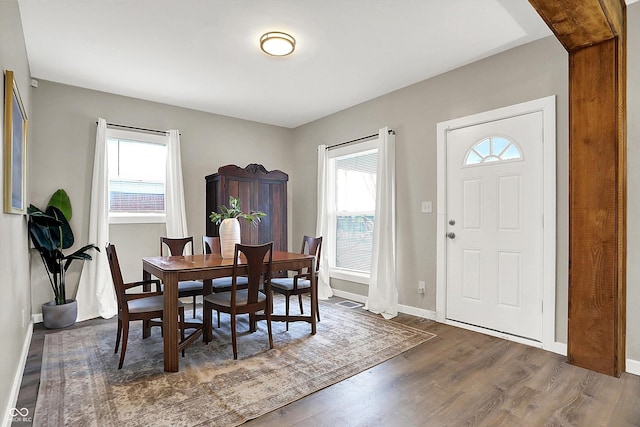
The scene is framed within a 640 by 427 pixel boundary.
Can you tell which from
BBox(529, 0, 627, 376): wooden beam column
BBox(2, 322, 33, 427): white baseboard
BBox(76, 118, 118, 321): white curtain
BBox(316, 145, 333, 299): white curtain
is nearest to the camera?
BBox(2, 322, 33, 427): white baseboard

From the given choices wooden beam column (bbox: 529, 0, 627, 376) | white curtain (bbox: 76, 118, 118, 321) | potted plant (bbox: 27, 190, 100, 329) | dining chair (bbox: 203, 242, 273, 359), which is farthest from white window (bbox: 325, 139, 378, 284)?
potted plant (bbox: 27, 190, 100, 329)

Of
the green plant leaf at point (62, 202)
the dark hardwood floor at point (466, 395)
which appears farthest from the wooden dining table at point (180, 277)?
the green plant leaf at point (62, 202)

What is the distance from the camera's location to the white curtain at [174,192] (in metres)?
4.38

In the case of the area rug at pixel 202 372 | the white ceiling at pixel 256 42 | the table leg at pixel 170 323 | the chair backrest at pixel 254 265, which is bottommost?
the area rug at pixel 202 372

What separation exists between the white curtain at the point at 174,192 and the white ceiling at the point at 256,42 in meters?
0.65

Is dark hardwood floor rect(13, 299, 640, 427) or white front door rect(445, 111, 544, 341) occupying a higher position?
white front door rect(445, 111, 544, 341)

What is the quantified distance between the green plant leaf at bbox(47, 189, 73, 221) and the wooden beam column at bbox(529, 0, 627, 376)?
185 inches

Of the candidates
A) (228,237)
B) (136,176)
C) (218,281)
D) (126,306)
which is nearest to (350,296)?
(218,281)

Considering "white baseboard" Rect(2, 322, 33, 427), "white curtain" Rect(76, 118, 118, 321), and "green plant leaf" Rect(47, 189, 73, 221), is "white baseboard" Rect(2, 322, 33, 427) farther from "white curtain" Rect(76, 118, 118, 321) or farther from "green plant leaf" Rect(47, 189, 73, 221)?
"green plant leaf" Rect(47, 189, 73, 221)

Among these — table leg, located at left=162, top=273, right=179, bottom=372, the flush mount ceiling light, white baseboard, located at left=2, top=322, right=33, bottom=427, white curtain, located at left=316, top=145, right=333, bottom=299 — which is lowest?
white baseboard, located at left=2, top=322, right=33, bottom=427

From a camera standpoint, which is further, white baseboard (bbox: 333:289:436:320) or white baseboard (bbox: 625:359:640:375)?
white baseboard (bbox: 333:289:436:320)

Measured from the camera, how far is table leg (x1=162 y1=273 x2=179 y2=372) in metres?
2.47

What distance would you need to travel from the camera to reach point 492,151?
10.7 ft

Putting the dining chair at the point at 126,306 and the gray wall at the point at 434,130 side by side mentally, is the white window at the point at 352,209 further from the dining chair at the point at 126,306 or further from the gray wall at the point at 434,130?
the dining chair at the point at 126,306
